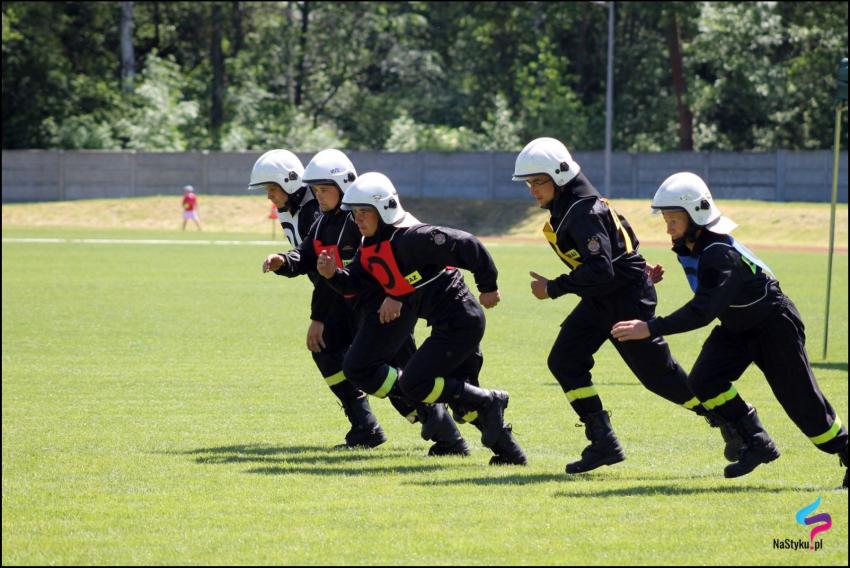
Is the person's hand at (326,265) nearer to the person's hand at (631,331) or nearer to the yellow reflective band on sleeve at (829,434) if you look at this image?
the person's hand at (631,331)

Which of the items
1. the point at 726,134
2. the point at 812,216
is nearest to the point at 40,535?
Result: the point at 812,216

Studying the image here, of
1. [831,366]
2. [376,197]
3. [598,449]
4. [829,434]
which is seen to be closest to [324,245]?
[376,197]

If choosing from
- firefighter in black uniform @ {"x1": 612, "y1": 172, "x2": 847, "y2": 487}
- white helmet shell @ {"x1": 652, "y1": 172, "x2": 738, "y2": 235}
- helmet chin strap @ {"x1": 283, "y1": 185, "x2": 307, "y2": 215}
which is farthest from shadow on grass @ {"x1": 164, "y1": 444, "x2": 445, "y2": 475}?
white helmet shell @ {"x1": 652, "y1": 172, "x2": 738, "y2": 235}

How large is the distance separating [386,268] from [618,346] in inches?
63.6

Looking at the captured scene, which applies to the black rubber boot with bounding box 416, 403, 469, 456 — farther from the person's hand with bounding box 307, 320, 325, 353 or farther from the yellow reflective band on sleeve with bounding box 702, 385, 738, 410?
the yellow reflective band on sleeve with bounding box 702, 385, 738, 410

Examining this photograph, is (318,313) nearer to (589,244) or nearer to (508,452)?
(508,452)

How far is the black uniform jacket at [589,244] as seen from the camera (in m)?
8.77

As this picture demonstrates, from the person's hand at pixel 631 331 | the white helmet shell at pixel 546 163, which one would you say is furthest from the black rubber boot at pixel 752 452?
the white helmet shell at pixel 546 163

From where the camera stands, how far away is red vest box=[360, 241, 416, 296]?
9.33m

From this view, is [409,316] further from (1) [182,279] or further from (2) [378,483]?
(1) [182,279]

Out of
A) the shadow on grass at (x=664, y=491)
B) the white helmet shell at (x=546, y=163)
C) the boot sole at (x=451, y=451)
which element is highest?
the white helmet shell at (x=546, y=163)

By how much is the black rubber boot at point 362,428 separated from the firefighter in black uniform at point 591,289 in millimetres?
1759

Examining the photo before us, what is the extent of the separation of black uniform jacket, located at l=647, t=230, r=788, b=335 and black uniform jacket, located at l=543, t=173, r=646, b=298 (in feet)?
1.68

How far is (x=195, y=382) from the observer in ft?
48.8
